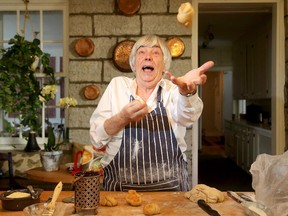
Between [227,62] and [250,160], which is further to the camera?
[227,62]

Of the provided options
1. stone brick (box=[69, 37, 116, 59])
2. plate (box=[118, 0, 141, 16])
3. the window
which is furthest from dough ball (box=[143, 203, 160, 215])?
the window

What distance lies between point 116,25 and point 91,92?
627 mm

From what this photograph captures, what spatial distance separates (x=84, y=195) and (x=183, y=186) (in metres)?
0.55

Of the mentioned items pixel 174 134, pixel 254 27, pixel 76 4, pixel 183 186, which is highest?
pixel 254 27

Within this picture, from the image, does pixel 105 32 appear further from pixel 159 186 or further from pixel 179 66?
pixel 159 186

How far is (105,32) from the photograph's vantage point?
285cm

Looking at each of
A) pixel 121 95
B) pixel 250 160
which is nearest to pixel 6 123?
pixel 121 95

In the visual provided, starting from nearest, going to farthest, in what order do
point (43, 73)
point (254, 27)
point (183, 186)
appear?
point (183, 186) < point (43, 73) < point (254, 27)

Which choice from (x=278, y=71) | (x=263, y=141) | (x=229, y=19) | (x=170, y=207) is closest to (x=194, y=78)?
(x=170, y=207)

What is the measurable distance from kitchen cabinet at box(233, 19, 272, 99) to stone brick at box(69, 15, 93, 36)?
2.65m

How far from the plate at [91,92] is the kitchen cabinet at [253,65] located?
2.57m

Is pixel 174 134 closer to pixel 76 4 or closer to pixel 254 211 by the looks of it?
pixel 254 211

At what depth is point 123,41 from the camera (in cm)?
282

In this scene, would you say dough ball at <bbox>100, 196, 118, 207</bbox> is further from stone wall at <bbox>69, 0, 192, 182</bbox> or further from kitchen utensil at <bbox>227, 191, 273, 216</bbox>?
stone wall at <bbox>69, 0, 192, 182</bbox>
